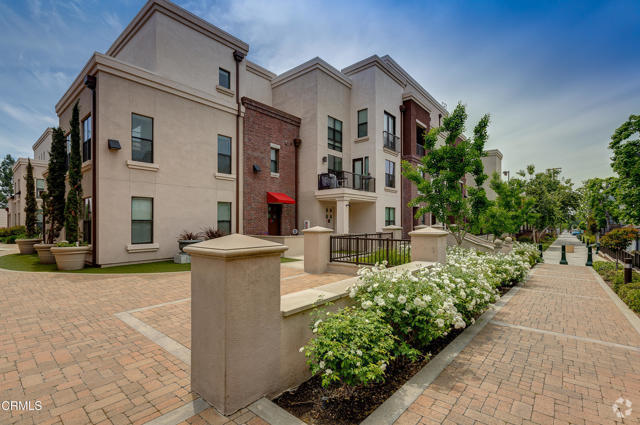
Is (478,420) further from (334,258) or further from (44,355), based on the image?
(334,258)

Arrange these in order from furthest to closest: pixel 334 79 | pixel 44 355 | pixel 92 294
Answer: pixel 334 79
pixel 92 294
pixel 44 355

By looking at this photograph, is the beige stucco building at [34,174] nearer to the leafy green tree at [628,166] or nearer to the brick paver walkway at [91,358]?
the brick paver walkway at [91,358]

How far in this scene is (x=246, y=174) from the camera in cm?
1550

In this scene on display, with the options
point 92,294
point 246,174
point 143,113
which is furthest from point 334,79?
point 92,294

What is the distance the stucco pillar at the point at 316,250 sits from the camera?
31.8 feet

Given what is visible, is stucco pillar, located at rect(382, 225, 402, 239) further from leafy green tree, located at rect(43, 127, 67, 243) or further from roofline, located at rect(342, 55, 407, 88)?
leafy green tree, located at rect(43, 127, 67, 243)

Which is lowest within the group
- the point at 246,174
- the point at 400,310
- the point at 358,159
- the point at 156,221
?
the point at 400,310

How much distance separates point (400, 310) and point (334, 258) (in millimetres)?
5943

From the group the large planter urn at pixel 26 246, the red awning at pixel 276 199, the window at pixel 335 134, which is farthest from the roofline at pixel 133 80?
the large planter urn at pixel 26 246

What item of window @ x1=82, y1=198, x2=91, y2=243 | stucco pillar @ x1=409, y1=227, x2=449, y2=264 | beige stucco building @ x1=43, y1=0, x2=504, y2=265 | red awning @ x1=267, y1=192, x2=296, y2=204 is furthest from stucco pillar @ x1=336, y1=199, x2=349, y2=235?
window @ x1=82, y1=198, x2=91, y2=243

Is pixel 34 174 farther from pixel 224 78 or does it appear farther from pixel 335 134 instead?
pixel 335 134

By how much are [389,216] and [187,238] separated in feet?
44.5

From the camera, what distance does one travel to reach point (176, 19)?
43.2ft

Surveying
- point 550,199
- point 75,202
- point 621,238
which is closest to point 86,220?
point 75,202
